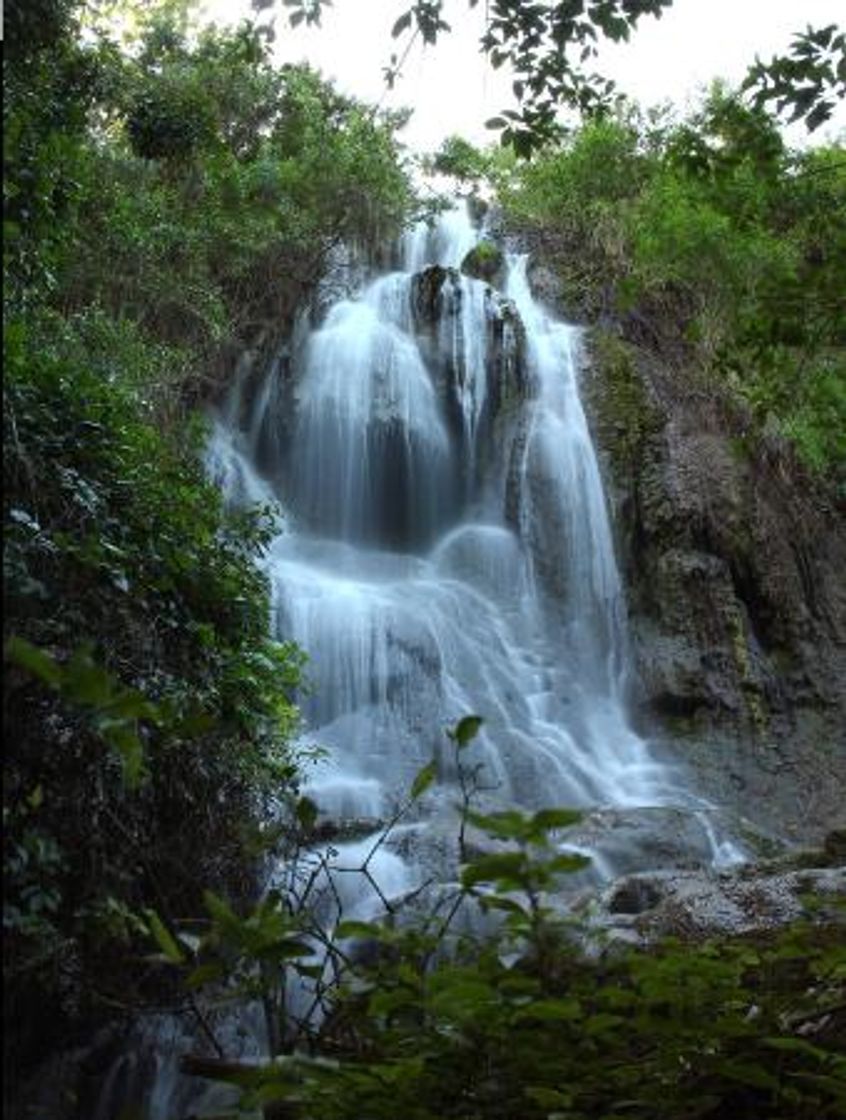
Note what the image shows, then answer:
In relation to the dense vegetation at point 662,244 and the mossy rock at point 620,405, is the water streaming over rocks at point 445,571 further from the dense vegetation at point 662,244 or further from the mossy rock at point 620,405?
the dense vegetation at point 662,244

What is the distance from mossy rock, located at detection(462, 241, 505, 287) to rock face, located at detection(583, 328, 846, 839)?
3.12m

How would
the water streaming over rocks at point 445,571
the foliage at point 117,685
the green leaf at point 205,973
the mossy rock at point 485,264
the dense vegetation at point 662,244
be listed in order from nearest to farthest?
the green leaf at point 205,973 < the foliage at point 117,685 < the water streaming over rocks at point 445,571 < the dense vegetation at point 662,244 < the mossy rock at point 485,264

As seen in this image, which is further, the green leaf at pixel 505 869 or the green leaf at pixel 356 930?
the green leaf at pixel 356 930

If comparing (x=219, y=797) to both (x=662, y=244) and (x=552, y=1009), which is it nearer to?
(x=552, y=1009)

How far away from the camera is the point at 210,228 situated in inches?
503

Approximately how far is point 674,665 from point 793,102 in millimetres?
8436

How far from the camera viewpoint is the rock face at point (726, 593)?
1117 centimetres

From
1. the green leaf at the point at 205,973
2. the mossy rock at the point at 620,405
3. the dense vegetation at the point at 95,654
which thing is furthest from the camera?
the mossy rock at the point at 620,405

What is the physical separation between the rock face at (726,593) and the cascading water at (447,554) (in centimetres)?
37

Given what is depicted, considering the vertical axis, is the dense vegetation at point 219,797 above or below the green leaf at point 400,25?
below

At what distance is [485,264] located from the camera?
56.9 ft

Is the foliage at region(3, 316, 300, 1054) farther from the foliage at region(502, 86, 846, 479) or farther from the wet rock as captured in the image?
the foliage at region(502, 86, 846, 479)

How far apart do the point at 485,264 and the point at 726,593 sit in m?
7.35

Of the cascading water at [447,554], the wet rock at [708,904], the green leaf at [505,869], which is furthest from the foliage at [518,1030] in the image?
the cascading water at [447,554]
